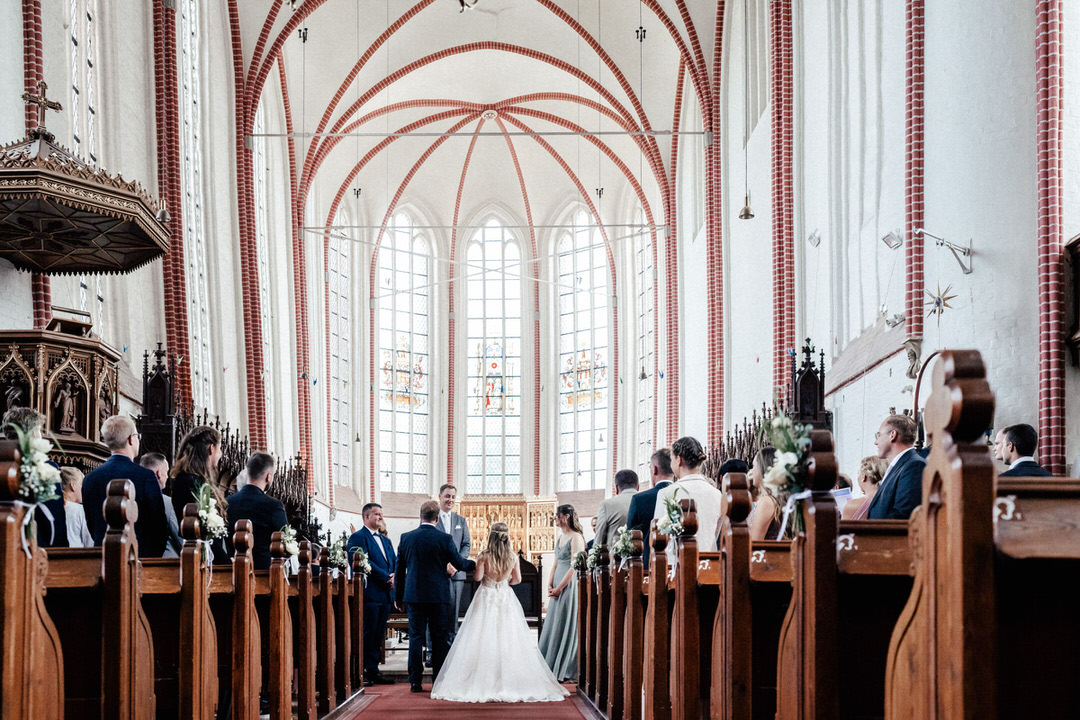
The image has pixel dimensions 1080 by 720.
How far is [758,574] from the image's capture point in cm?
488

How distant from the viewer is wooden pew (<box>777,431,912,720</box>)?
3.55m

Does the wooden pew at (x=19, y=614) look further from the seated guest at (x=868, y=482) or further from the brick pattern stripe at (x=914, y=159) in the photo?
the brick pattern stripe at (x=914, y=159)

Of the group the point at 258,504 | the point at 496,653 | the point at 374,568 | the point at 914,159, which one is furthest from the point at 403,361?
the point at 258,504

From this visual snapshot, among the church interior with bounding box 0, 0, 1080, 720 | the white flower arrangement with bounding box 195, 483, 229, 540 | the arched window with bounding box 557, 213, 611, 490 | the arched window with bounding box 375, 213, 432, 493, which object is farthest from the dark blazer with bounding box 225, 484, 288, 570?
the arched window with bounding box 375, 213, 432, 493

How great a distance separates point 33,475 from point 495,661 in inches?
292

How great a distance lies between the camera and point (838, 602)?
364 cm

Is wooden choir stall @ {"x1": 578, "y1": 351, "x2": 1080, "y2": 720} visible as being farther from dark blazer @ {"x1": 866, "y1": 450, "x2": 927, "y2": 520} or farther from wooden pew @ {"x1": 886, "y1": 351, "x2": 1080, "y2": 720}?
dark blazer @ {"x1": 866, "y1": 450, "x2": 927, "y2": 520}

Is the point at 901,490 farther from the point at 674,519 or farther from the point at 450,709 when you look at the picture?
the point at 450,709

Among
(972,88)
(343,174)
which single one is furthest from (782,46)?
(343,174)

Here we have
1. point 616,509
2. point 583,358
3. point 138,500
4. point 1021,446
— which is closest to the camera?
point 138,500

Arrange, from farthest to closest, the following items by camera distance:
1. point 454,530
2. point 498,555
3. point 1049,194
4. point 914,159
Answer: point 454,530
point 914,159
point 498,555
point 1049,194

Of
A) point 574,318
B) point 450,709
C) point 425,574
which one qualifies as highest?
point 574,318

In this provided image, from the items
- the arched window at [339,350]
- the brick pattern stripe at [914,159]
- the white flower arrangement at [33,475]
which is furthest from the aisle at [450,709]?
the arched window at [339,350]

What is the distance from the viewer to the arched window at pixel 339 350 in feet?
94.9
